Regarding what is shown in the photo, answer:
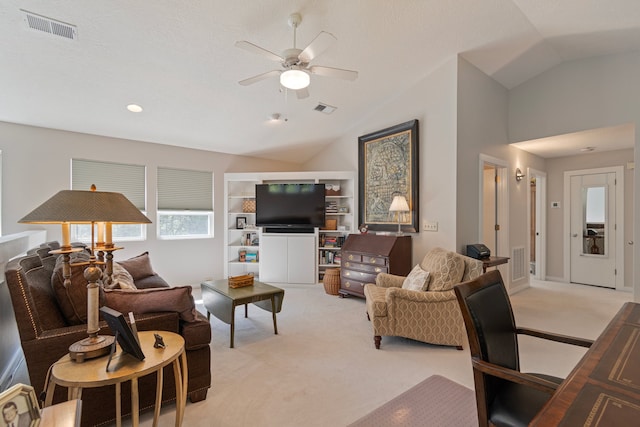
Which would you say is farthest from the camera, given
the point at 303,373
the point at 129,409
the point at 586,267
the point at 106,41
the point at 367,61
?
the point at 586,267

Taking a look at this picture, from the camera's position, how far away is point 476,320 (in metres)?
1.30

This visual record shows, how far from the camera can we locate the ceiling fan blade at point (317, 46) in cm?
224

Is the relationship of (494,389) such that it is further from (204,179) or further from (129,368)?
(204,179)

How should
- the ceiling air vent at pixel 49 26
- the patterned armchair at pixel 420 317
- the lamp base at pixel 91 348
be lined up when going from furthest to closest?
the patterned armchair at pixel 420 317 < the ceiling air vent at pixel 49 26 < the lamp base at pixel 91 348

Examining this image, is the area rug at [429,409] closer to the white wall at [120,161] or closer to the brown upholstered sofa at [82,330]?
the brown upholstered sofa at [82,330]

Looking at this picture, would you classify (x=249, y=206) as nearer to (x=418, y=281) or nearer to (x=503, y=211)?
(x=418, y=281)

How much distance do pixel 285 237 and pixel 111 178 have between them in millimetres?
2890

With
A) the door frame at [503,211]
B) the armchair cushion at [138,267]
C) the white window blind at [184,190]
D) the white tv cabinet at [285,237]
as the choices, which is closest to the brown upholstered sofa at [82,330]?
the armchair cushion at [138,267]

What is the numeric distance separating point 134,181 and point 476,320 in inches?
205

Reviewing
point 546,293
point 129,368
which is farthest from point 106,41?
point 546,293

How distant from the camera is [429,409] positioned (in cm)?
201

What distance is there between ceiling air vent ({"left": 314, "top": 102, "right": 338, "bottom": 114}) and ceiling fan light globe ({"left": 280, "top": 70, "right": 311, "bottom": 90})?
1915 millimetres

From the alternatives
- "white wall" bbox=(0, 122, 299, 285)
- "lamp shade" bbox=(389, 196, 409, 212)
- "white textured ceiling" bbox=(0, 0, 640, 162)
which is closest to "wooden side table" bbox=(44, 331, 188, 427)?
"white textured ceiling" bbox=(0, 0, 640, 162)

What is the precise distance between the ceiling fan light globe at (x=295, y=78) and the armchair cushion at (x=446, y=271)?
7.26 feet
